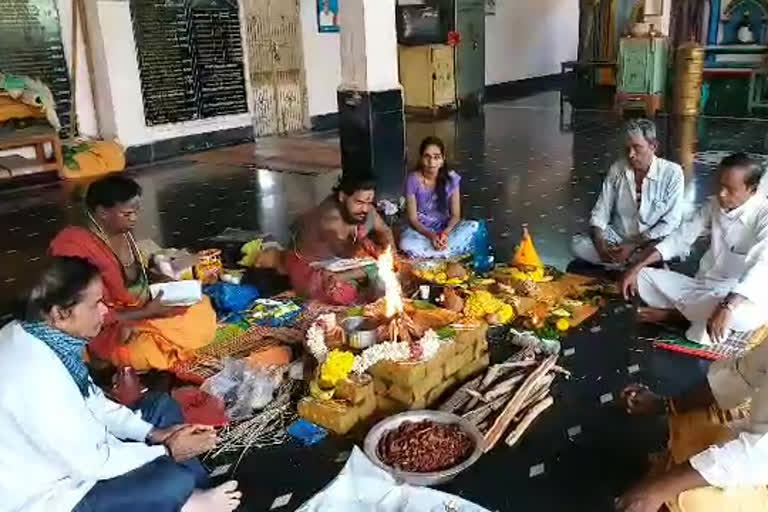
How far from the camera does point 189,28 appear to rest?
9969mm

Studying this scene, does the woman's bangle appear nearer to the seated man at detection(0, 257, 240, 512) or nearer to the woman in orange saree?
the seated man at detection(0, 257, 240, 512)

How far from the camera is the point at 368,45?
707cm

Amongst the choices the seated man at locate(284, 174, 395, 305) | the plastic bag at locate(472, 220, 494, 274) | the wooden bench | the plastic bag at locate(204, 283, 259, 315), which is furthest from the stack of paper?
the wooden bench

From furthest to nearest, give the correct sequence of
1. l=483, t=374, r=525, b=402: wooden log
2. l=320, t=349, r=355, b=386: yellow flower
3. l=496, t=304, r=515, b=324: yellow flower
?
→ l=496, t=304, r=515, b=324: yellow flower < l=483, t=374, r=525, b=402: wooden log < l=320, t=349, r=355, b=386: yellow flower

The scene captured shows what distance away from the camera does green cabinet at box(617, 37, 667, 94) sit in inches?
443

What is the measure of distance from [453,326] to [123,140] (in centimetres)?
723

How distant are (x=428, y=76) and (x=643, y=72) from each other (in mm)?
3453

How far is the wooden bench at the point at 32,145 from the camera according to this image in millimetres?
8156

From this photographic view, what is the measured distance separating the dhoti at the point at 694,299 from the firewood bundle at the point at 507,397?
804 millimetres

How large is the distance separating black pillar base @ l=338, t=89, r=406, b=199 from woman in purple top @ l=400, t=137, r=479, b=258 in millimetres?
2268

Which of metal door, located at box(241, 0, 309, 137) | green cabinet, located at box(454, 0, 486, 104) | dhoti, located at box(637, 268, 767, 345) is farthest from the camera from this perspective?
green cabinet, located at box(454, 0, 486, 104)

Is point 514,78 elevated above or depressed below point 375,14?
below

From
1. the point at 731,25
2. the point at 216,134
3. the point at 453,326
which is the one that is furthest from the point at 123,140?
the point at 731,25

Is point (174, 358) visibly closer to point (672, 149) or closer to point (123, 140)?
A: point (123, 140)
